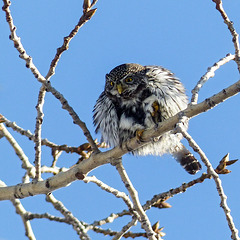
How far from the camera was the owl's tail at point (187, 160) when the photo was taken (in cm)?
595

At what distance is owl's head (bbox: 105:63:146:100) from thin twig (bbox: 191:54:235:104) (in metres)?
1.37

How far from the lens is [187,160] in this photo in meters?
5.96

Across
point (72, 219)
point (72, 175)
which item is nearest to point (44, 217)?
point (72, 219)

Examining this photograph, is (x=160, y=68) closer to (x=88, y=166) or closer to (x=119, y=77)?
(x=119, y=77)

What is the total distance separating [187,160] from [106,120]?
1.27m

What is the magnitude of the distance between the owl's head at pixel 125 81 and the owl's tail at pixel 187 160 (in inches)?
43.0

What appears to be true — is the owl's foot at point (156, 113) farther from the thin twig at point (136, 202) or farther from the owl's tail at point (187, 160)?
the owl's tail at point (187, 160)

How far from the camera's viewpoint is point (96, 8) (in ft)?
11.8

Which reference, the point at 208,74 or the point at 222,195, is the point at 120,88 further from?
the point at 222,195

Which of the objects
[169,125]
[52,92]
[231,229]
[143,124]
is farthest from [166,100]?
[231,229]

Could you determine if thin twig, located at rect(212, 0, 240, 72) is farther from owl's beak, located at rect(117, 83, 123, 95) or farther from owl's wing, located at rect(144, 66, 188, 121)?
owl's beak, located at rect(117, 83, 123, 95)

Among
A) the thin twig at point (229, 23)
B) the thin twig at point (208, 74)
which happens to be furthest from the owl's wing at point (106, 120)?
the thin twig at point (229, 23)

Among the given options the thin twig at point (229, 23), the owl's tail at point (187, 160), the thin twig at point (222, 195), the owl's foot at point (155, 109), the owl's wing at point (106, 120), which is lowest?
the thin twig at point (222, 195)

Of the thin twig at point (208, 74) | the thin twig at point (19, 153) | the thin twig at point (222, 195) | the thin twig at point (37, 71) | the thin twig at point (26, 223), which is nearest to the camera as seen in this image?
the thin twig at point (222, 195)
